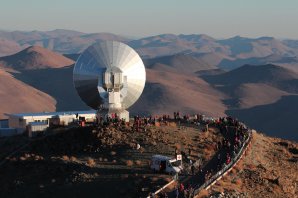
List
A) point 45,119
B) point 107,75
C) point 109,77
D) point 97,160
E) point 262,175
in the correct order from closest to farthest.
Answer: point 262,175 → point 97,160 → point 107,75 → point 109,77 → point 45,119

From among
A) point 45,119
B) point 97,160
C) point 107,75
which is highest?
point 107,75

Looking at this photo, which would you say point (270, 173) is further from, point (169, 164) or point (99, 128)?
point (99, 128)

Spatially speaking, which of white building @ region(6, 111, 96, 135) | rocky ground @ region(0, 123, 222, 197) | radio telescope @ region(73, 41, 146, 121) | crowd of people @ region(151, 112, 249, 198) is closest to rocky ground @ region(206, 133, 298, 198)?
crowd of people @ region(151, 112, 249, 198)

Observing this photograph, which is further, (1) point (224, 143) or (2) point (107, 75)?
(2) point (107, 75)

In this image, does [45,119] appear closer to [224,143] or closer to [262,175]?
[224,143]

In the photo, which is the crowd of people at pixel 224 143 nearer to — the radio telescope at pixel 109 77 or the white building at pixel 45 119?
the radio telescope at pixel 109 77

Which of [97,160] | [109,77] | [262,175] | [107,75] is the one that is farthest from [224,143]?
[107,75]

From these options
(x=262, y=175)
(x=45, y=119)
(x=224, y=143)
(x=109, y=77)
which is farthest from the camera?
(x=45, y=119)
